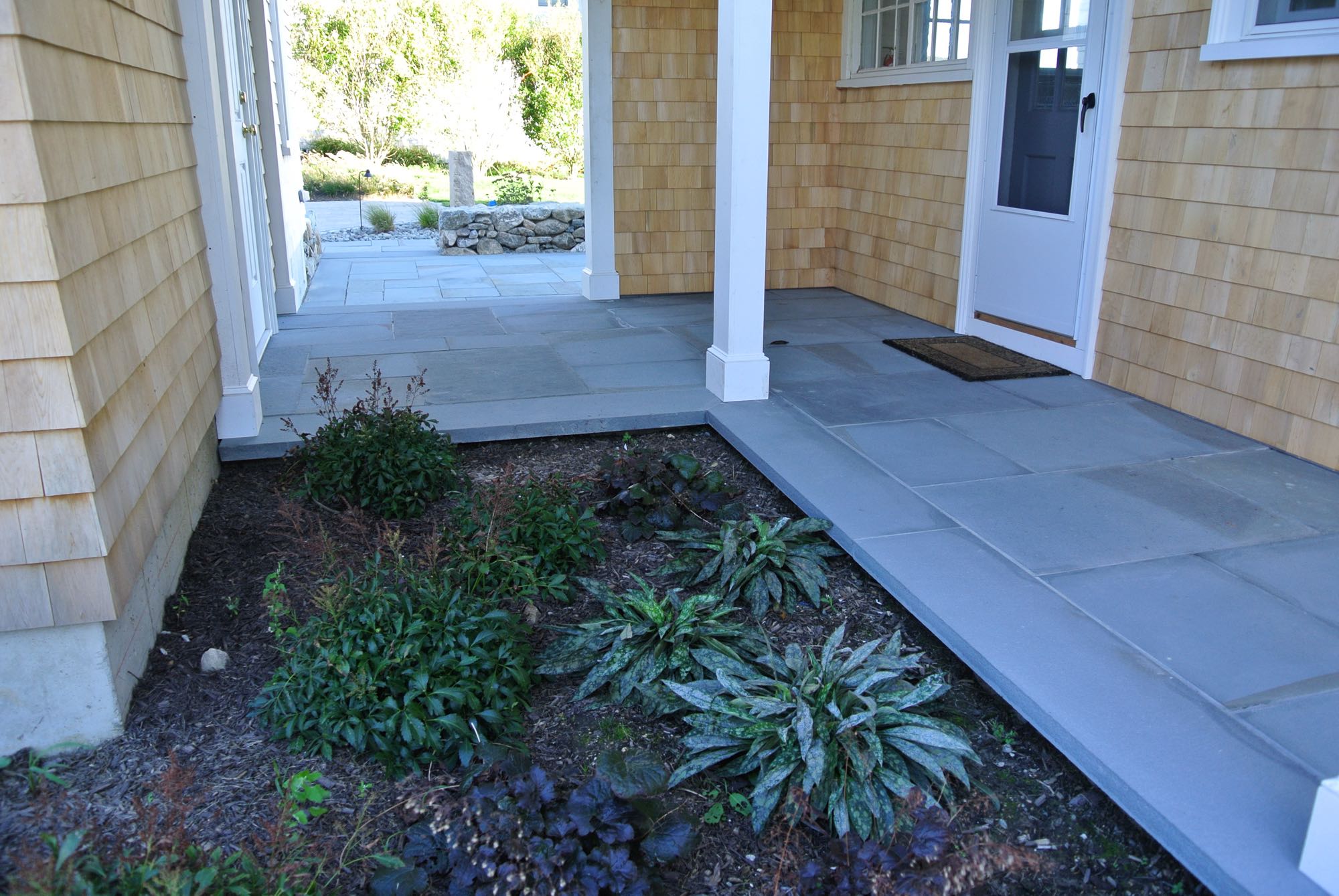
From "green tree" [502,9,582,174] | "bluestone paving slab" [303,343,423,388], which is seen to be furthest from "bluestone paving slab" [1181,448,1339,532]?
"green tree" [502,9,582,174]

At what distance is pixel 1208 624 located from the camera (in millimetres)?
2535

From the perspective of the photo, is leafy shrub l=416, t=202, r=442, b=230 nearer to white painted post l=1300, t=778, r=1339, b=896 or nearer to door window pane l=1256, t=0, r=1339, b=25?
door window pane l=1256, t=0, r=1339, b=25

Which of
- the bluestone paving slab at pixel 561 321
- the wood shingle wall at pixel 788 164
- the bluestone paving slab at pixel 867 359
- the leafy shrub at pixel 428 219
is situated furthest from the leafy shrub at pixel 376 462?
the leafy shrub at pixel 428 219

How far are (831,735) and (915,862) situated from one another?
1.31 ft

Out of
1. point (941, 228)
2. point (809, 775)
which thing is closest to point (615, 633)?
point (809, 775)

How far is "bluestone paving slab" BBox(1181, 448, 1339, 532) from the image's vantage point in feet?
10.6

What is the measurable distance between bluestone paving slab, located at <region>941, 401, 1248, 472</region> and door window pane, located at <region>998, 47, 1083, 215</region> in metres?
1.15

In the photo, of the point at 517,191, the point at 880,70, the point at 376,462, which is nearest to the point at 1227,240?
the point at 880,70

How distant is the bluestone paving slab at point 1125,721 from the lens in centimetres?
179

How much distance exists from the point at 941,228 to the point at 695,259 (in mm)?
1876

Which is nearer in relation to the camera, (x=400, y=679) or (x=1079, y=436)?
(x=400, y=679)

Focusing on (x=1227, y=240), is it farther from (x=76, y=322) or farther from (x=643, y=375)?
(x=76, y=322)

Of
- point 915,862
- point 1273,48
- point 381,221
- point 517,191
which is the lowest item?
point 915,862

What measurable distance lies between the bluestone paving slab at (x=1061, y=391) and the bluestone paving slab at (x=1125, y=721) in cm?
172
